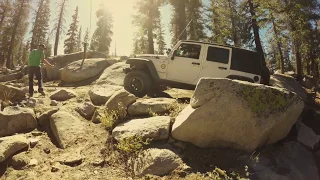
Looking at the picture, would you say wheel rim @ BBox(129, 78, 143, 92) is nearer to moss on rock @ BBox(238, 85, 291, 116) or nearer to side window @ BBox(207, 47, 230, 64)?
side window @ BBox(207, 47, 230, 64)

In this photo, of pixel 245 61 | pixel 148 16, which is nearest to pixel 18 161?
pixel 245 61

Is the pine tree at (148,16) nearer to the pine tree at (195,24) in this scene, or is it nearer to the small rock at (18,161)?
the pine tree at (195,24)

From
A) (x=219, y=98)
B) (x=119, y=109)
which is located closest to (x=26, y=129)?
(x=119, y=109)

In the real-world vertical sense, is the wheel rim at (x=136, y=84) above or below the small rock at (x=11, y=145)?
above

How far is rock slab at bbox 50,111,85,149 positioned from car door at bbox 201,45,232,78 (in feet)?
14.2

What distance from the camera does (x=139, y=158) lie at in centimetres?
520

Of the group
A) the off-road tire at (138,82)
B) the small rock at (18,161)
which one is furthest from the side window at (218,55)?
the small rock at (18,161)

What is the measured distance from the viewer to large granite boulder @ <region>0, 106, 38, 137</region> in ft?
20.4

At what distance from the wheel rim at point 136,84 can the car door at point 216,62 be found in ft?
7.33

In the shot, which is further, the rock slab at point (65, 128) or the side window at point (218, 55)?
the side window at point (218, 55)

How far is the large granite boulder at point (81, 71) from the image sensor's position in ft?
42.9

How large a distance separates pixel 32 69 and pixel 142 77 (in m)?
4.11

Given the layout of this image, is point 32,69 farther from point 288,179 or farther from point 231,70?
point 288,179

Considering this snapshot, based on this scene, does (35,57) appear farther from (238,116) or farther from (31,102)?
(238,116)
